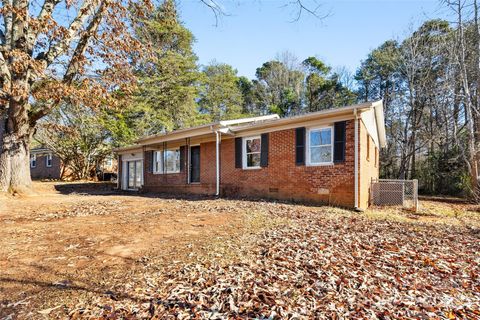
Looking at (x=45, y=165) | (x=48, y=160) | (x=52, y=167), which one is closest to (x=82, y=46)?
(x=52, y=167)

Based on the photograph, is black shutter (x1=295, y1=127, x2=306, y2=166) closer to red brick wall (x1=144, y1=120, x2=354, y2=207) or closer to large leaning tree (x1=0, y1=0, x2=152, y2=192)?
red brick wall (x1=144, y1=120, x2=354, y2=207)

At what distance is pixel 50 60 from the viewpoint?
338 inches

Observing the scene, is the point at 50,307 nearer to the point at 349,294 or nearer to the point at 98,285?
the point at 98,285

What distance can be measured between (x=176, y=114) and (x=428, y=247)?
816 inches

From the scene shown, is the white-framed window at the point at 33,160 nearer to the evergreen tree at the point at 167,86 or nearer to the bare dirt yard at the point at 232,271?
the evergreen tree at the point at 167,86

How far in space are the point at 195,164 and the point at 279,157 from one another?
486cm

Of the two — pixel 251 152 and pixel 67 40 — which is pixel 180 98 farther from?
pixel 67 40

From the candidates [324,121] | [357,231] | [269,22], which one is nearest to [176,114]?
[324,121]

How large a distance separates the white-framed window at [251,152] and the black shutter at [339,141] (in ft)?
10.3

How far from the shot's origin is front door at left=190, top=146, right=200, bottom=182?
13106mm

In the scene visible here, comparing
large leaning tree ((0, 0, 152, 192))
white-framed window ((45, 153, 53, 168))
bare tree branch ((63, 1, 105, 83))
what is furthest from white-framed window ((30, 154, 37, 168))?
bare tree branch ((63, 1, 105, 83))

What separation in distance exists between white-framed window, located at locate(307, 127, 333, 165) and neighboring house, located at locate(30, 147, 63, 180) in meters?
23.7

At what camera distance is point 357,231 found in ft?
17.3

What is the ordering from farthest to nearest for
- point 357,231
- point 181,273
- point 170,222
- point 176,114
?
point 176,114 → point 170,222 → point 357,231 → point 181,273
